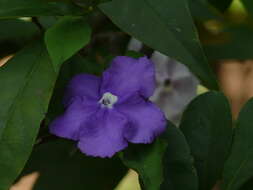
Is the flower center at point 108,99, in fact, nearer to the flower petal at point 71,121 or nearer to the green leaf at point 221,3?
the flower petal at point 71,121

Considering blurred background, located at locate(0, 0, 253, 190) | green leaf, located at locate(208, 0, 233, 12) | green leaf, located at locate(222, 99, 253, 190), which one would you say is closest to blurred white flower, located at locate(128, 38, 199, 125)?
blurred background, located at locate(0, 0, 253, 190)

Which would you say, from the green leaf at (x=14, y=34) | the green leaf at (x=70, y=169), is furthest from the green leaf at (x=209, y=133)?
the green leaf at (x=14, y=34)

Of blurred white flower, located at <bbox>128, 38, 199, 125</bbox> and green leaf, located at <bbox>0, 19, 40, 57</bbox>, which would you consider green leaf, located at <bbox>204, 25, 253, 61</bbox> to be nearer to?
blurred white flower, located at <bbox>128, 38, 199, 125</bbox>

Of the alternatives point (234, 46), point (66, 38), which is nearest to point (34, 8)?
point (66, 38)

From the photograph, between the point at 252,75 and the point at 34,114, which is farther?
the point at 252,75

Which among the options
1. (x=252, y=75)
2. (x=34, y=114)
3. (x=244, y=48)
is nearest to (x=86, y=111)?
(x=34, y=114)

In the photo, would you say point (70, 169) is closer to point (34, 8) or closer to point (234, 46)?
point (34, 8)

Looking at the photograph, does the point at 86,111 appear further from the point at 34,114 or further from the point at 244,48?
the point at 244,48
